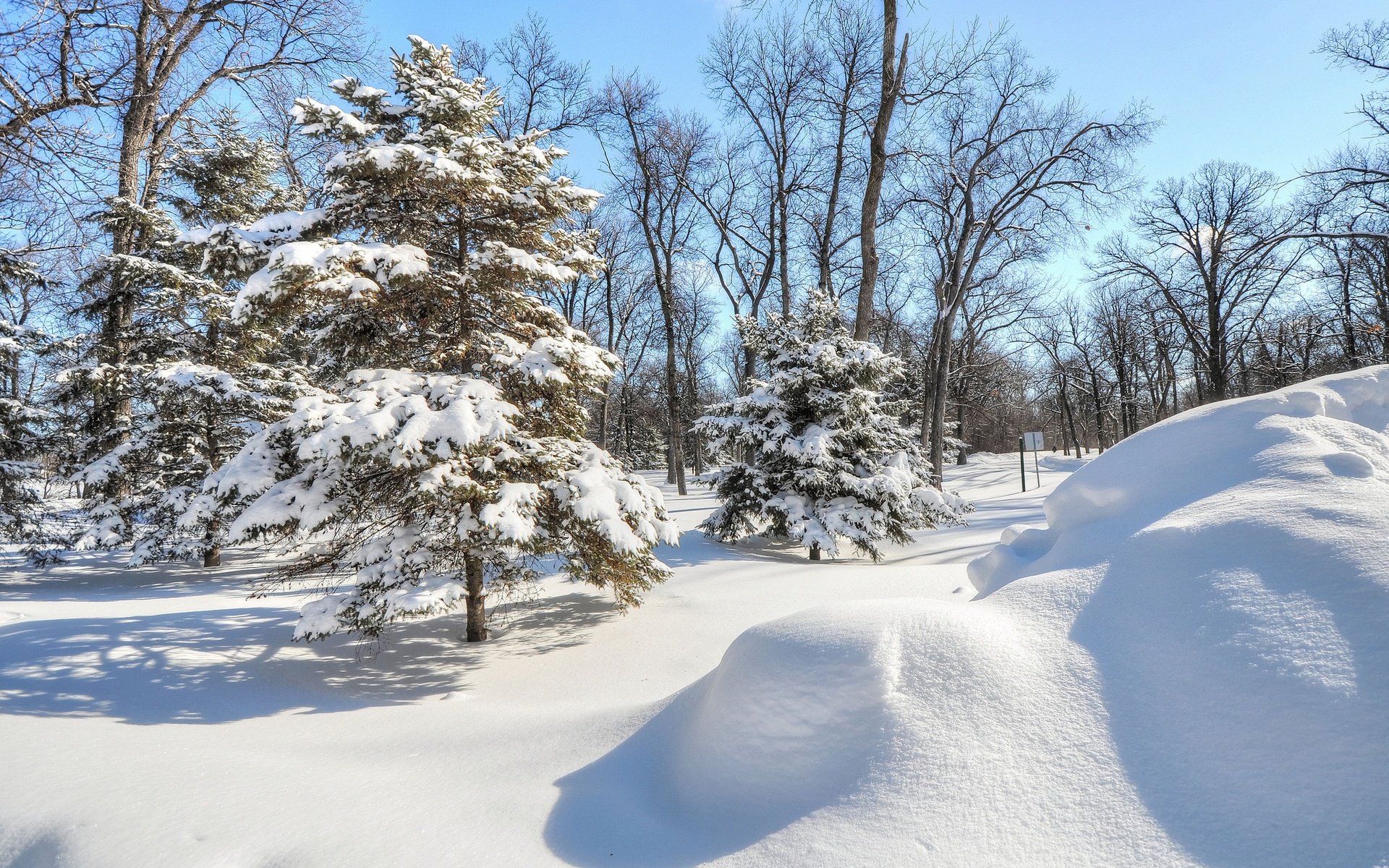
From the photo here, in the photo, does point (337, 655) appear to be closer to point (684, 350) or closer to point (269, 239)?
point (269, 239)

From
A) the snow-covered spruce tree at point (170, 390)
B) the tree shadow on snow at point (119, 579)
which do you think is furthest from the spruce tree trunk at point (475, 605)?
the snow-covered spruce tree at point (170, 390)

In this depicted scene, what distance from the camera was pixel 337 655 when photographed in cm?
616

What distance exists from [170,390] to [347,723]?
28.8 ft

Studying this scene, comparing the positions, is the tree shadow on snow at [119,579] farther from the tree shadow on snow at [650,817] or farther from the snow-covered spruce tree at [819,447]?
the tree shadow on snow at [650,817]

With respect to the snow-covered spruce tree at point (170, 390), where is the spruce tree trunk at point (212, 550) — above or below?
below

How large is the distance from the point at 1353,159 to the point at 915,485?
2269cm

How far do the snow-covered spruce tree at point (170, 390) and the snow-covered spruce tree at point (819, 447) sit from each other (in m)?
7.23

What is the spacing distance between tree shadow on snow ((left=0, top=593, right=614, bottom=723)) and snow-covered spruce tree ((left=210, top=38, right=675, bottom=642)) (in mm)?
520

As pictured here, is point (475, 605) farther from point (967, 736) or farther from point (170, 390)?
point (170, 390)

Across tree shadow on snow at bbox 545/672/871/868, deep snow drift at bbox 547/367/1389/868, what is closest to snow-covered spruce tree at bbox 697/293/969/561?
deep snow drift at bbox 547/367/1389/868

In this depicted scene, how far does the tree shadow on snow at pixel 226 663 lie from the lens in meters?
4.77

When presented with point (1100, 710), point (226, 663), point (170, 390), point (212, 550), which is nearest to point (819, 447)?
point (1100, 710)

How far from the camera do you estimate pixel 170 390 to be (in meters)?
10.1

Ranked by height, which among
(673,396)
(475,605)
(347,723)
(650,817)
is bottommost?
(347,723)
